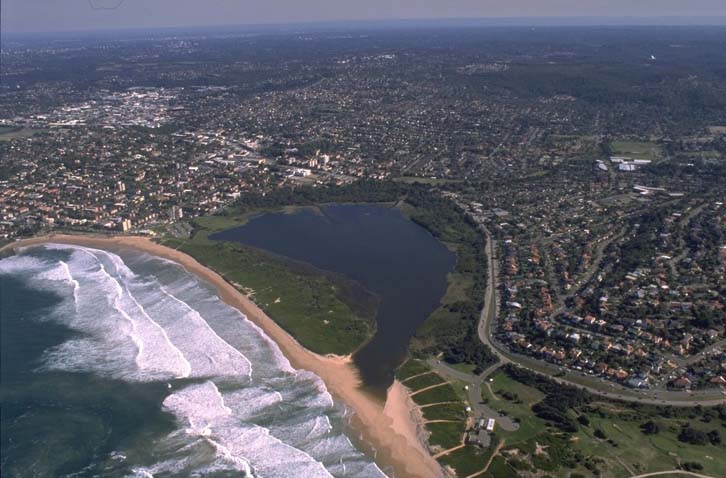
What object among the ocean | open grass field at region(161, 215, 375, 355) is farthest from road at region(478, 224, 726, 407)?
the ocean

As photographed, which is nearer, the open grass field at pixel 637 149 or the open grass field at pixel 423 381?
the open grass field at pixel 423 381

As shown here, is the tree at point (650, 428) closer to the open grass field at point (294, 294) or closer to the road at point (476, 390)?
the road at point (476, 390)

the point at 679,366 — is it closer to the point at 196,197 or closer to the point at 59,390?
the point at 59,390

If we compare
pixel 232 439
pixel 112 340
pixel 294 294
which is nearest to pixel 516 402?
pixel 232 439

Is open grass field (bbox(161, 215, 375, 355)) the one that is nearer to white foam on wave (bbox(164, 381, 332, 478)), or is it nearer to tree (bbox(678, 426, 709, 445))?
white foam on wave (bbox(164, 381, 332, 478))

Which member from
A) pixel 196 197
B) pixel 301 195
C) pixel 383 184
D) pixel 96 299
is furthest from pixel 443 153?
pixel 96 299

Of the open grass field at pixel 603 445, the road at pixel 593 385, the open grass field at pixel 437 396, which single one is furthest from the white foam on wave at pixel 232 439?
the road at pixel 593 385

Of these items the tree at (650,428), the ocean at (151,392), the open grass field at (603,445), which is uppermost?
the ocean at (151,392)
